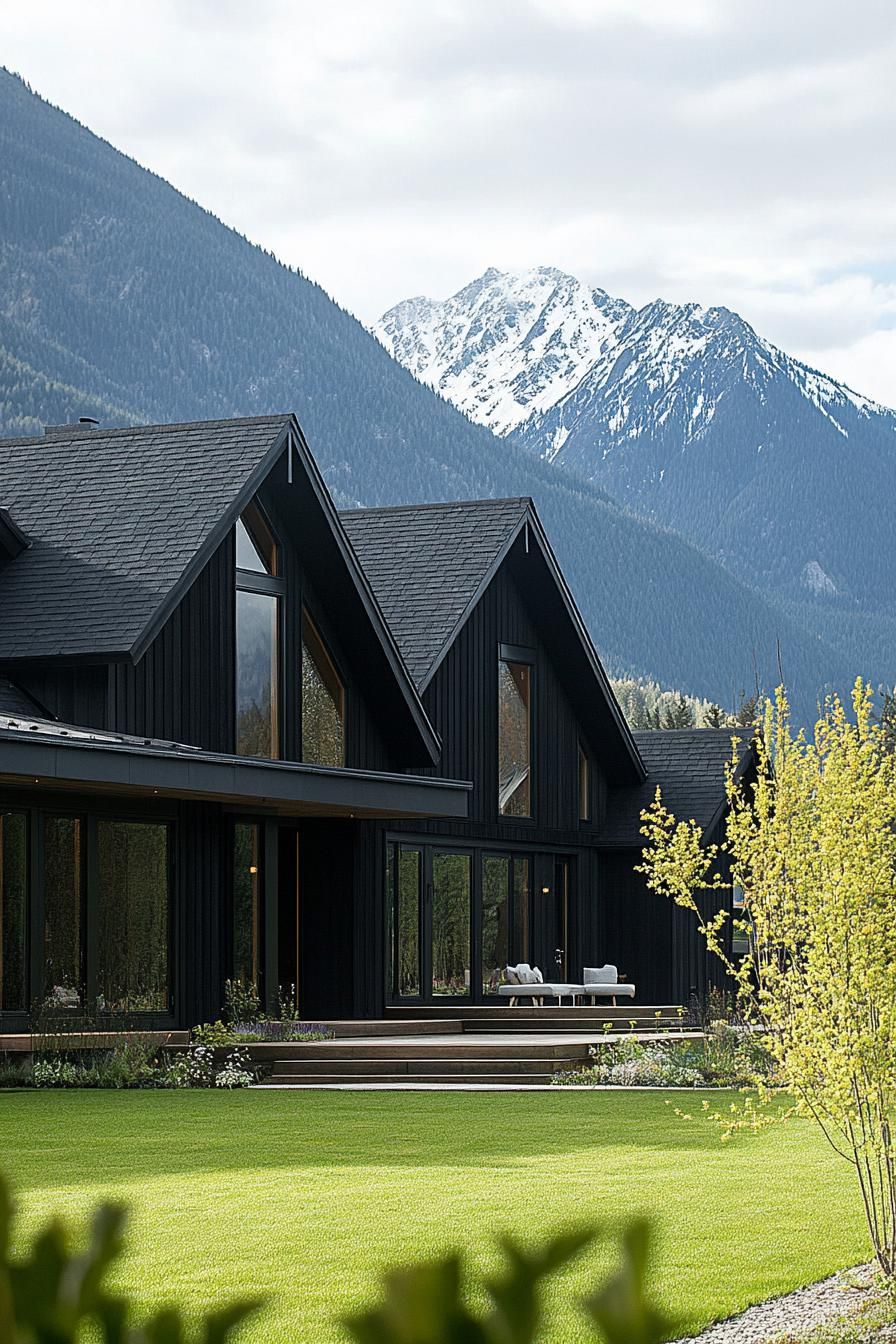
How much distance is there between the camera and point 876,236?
136 metres

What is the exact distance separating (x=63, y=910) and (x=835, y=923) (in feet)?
41.7

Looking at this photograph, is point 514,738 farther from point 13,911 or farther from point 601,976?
point 13,911

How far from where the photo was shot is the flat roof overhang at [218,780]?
16.3 metres

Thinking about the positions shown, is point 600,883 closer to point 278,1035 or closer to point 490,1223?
point 278,1035

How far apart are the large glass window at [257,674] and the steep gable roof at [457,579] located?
3.15 m

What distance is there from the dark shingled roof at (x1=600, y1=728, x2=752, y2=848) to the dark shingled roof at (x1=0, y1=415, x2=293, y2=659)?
1038 cm

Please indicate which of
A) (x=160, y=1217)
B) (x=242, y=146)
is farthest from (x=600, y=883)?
(x=242, y=146)

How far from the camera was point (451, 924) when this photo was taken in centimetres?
2666

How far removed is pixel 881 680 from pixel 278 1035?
183374 mm

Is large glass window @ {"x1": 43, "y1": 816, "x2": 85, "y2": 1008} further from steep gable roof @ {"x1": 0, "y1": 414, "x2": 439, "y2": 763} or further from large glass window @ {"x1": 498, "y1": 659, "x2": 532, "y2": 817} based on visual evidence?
large glass window @ {"x1": 498, "y1": 659, "x2": 532, "y2": 817}

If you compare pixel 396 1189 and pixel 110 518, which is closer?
pixel 396 1189

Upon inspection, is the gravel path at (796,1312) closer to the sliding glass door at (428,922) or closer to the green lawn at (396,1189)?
the green lawn at (396,1189)

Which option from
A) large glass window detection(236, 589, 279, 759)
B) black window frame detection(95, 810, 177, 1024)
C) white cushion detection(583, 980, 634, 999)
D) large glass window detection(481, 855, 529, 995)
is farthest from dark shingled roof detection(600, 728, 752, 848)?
black window frame detection(95, 810, 177, 1024)

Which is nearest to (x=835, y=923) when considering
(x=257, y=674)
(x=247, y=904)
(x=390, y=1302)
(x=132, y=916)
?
(x=390, y=1302)
